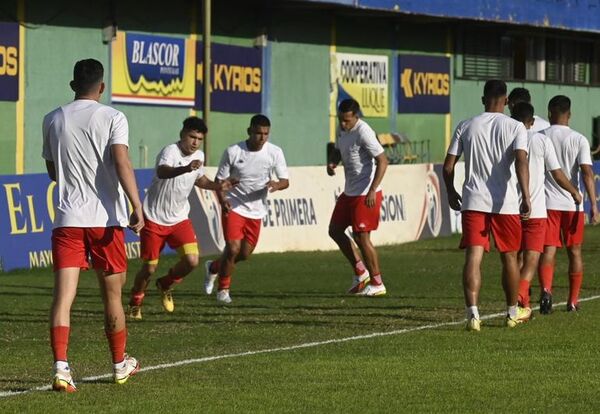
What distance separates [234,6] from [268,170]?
53.7 feet

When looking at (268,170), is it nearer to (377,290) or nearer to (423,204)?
(377,290)

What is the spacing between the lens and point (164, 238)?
16.2m

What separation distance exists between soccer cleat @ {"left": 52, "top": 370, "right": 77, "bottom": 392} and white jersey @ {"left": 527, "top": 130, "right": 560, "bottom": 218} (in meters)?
6.05

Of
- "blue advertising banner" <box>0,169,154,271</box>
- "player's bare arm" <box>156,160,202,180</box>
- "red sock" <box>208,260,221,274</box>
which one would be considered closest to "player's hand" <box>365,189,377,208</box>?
"red sock" <box>208,260,221,274</box>

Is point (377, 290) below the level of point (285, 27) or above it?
below

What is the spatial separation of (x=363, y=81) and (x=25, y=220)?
683 inches

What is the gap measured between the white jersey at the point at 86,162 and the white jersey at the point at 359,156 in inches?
327

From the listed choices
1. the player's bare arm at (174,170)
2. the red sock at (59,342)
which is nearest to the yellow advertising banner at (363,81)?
the player's bare arm at (174,170)

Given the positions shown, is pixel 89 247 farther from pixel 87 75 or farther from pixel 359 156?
pixel 359 156

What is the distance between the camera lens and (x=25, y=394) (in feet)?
33.5

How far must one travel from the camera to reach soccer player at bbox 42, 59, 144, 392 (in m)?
10.4

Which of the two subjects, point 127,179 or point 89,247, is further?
point 89,247

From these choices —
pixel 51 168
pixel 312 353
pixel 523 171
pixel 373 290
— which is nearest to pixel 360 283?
pixel 373 290

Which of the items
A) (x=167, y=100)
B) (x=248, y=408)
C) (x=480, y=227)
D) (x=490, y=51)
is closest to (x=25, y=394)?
(x=248, y=408)
